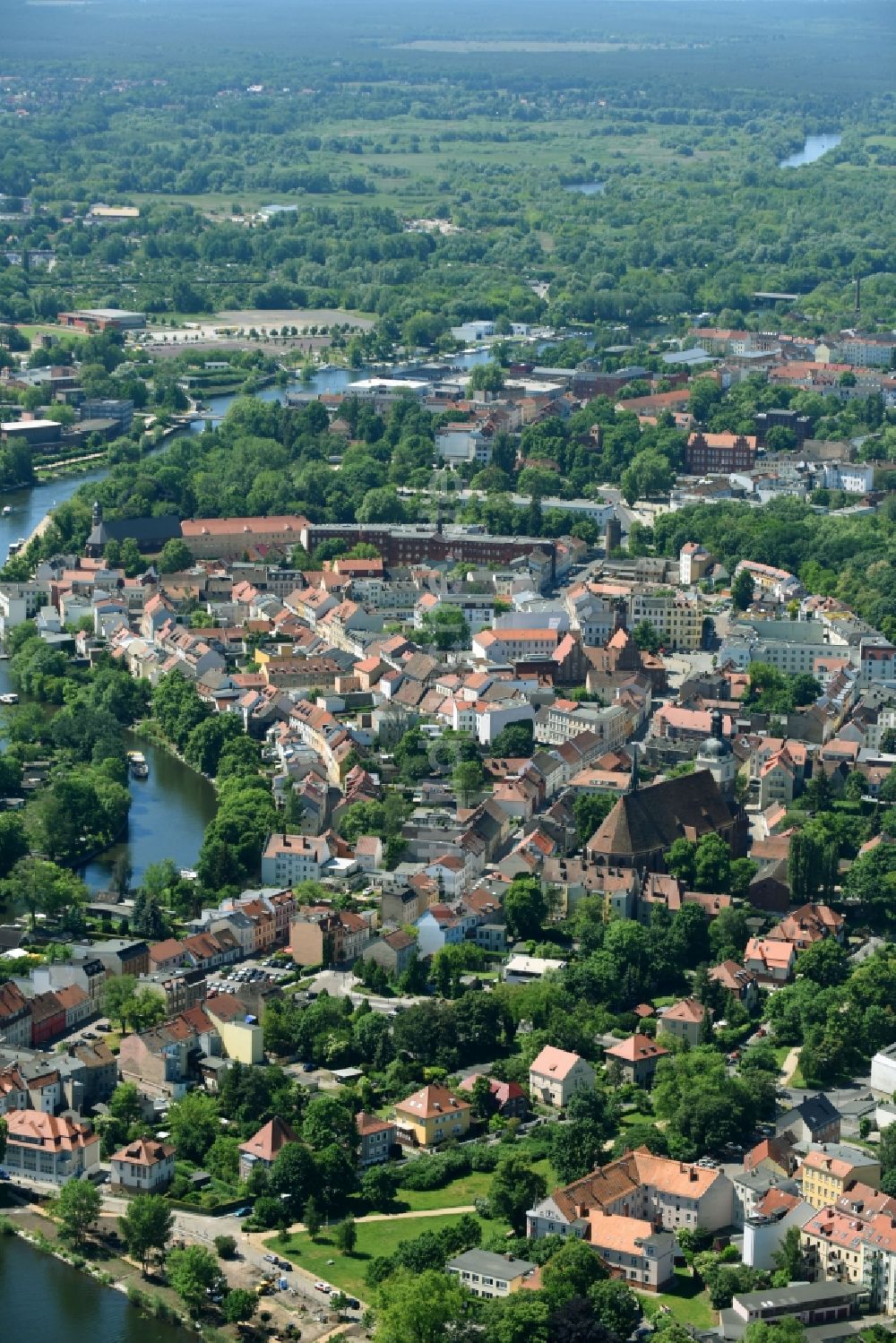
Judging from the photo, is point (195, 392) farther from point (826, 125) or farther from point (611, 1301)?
point (826, 125)

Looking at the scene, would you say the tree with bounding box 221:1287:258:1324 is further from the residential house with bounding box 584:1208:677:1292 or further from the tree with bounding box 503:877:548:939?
the tree with bounding box 503:877:548:939

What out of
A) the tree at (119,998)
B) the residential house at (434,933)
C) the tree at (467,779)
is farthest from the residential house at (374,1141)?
the tree at (467,779)

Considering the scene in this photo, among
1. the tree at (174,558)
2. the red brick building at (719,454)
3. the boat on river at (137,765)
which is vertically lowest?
the red brick building at (719,454)

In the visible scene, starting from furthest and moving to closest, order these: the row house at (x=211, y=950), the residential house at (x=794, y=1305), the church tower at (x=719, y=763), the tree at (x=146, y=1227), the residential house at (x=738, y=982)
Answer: the church tower at (x=719, y=763) → the row house at (x=211, y=950) → the residential house at (x=738, y=982) → the tree at (x=146, y=1227) → the residential house at (x=794, y=1305)

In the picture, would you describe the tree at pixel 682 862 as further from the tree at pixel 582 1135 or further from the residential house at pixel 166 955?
the tree at pixel 582 1135

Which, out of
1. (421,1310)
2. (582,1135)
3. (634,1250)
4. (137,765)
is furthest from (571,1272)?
(137,765)

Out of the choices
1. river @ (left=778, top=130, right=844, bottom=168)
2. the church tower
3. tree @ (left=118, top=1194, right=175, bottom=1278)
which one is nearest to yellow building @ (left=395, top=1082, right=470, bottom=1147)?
tree @ (left=118, top=1194, right=175, bottom=1278)

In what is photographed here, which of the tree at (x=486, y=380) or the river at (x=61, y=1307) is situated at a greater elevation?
the river at (x=61, y=1307)
